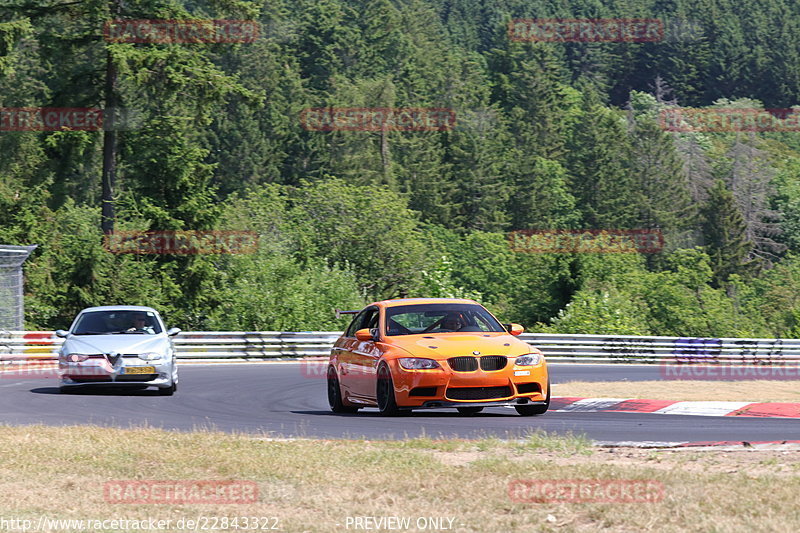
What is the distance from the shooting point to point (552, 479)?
28.5 feet

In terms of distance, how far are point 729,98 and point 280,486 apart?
15227 cm

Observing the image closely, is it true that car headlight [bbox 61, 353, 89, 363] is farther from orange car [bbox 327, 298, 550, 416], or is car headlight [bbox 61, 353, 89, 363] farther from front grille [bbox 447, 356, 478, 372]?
front grille [bbox 447, 356, 478, 372]

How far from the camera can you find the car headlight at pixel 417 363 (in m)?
13.9

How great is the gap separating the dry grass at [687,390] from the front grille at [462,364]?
6010 millimetres

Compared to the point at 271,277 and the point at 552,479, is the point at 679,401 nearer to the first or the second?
the point at 552,479

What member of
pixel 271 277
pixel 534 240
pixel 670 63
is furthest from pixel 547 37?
pixel 271 277

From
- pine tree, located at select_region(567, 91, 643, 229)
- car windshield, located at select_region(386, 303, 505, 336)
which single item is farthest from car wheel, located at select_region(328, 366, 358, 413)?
pine tree, located at select_region(567, 91, 643, 229)

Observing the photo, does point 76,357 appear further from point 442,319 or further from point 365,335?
point 442,319

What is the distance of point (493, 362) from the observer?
551 inches

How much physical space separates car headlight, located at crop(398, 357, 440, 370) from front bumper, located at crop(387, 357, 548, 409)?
0.16ft

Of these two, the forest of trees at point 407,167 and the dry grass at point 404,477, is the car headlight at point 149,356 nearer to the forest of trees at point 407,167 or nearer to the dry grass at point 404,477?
the dry grass at point 404,477

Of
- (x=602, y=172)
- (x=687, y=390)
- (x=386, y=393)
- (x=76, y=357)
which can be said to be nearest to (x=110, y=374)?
(x=76, y=357)

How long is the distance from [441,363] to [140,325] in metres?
7.43

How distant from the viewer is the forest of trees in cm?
4019
